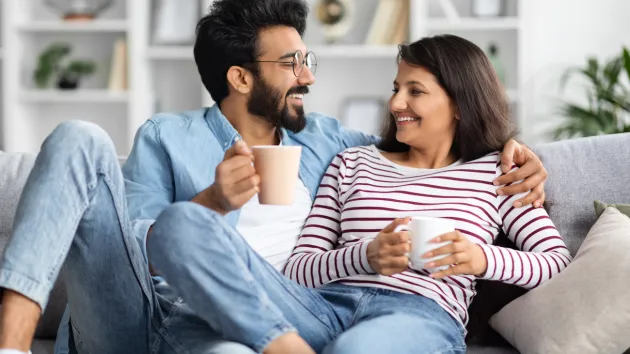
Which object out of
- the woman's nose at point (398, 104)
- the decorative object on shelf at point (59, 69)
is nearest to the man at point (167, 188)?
the woman's nose at point (398, 104)

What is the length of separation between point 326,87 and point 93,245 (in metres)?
2.90

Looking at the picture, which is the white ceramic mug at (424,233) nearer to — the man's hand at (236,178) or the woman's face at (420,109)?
the man's hand at (236,178)

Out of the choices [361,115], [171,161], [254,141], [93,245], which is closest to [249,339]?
[93,245]

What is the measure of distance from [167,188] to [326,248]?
0.41m

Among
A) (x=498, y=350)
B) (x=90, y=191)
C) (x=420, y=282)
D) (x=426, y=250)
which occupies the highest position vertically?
(x=90, y=191)

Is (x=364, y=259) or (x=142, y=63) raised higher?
(x=142, y=63)

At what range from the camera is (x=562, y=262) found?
180cm

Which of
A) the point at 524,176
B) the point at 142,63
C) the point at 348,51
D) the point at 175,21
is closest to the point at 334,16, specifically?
the point at 348,51

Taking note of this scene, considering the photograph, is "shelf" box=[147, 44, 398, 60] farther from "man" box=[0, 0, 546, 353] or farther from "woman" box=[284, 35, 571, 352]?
"woman" box=[284, 35, 571, 352]

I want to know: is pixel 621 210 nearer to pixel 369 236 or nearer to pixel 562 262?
pixel 562 262

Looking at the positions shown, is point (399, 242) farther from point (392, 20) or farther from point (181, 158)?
point (392, 20)

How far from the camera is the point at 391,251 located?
1.60m

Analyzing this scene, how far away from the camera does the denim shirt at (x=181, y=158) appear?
1915 millimetres

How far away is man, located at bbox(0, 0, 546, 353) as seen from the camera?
1461 millimetres
